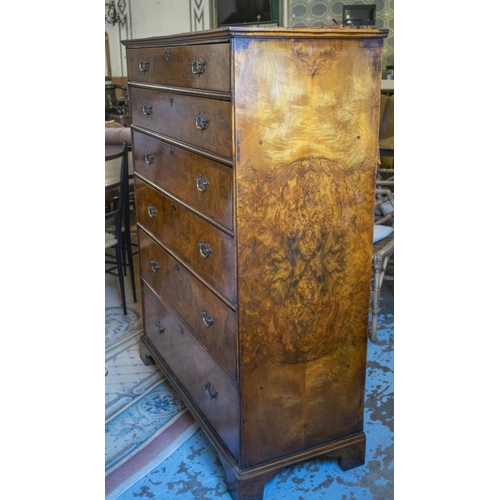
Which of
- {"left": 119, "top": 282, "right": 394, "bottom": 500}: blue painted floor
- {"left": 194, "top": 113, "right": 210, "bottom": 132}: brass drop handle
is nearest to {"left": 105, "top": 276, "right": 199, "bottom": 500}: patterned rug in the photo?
{"left": 119, "top": 282, "right": 394, "bottom": 500}: blue painted floor

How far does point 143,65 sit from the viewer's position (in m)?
2.33

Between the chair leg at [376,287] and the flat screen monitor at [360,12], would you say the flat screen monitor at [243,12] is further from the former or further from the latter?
the chair leg at [376,287]

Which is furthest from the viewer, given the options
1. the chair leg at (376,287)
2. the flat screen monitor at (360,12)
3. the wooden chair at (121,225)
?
the flat screen monitor at (360,12)

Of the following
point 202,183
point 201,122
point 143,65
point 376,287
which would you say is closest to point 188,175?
point 202,183

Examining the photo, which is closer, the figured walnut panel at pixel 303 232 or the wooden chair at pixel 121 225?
the figured walnut panel at pixel 303 232

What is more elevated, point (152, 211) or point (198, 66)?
point (198, 66)

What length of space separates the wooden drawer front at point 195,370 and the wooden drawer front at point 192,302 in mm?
61

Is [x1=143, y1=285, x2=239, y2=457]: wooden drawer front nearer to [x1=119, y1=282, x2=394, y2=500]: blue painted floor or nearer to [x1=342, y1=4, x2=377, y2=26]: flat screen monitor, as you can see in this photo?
[x1=119, y1=282, x2=394, y2=500]: blue painted floor

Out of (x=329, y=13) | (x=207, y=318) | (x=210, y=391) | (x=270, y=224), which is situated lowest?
(x=210, y=391)

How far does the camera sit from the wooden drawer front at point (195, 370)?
200cm

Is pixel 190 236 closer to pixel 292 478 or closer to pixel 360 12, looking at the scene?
pixel 292 478

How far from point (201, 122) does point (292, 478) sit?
1319 mm

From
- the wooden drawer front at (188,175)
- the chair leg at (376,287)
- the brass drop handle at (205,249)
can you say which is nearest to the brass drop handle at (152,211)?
the wooden drawer front at (188,175)
